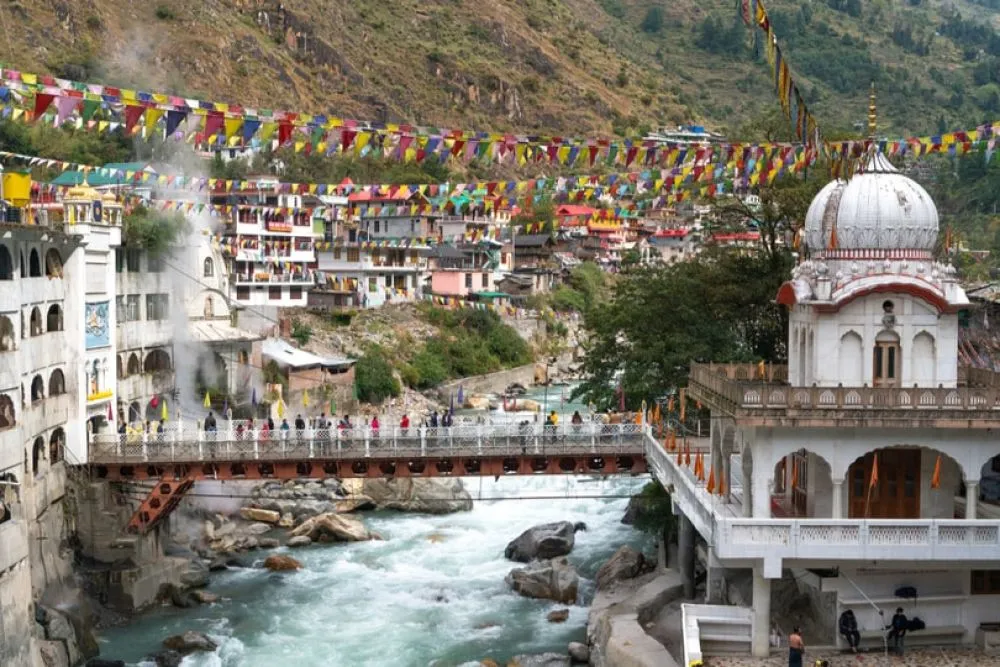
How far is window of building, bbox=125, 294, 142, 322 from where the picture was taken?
4869 centimetres

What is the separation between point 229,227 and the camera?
7731cm

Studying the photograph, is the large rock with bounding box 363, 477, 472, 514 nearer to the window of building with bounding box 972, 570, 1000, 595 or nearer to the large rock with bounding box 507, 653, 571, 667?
the large rock with bounding box 507, 653, 571, 667

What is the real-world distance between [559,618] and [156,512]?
43.9ft

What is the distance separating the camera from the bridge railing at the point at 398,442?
38.9 metres

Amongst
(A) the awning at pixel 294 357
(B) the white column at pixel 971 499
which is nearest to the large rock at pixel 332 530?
(A) the awning at pixel 294 357

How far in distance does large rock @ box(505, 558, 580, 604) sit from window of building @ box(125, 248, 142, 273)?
64.6 feet

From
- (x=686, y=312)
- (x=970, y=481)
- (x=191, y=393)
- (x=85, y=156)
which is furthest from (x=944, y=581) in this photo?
(x=85, y=156)

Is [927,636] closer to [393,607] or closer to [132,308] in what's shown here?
[393,607]

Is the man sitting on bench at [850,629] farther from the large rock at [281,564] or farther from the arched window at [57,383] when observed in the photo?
the arched window at [57,383]

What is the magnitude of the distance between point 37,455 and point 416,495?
1851 cm

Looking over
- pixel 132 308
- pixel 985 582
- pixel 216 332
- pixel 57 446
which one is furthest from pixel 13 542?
pixel 216 332

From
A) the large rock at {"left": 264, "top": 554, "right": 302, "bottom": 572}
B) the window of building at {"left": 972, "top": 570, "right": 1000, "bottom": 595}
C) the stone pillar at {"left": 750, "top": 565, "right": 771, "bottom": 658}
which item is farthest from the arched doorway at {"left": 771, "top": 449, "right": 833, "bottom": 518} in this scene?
the large rock at {"left": 264, "top": 554, "right": 302, "bottom": 572}

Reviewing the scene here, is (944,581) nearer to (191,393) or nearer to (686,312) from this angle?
(686,312)

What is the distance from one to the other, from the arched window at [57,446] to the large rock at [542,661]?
16.0m
